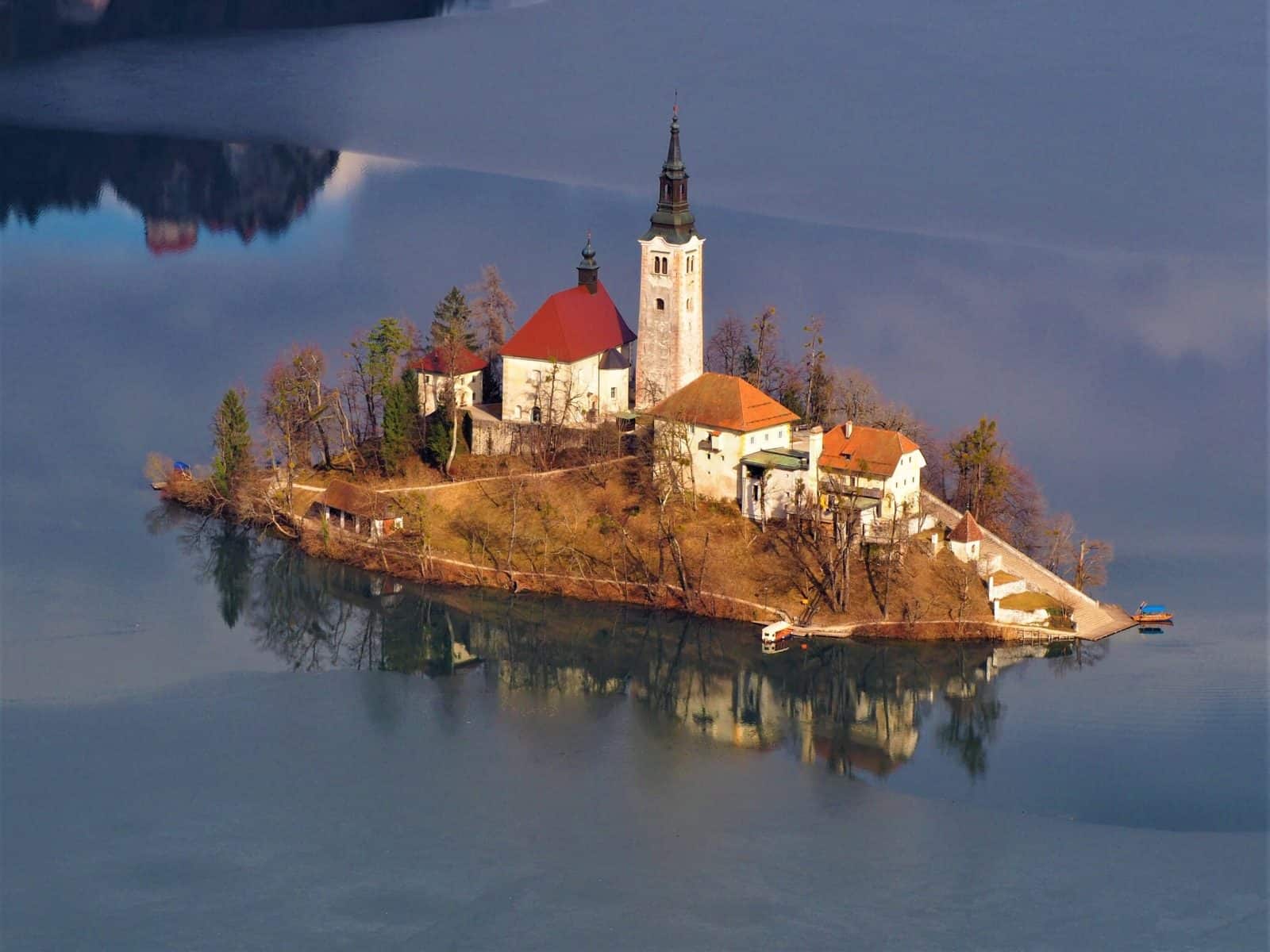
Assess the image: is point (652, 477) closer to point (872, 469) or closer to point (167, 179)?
point (872, 469)

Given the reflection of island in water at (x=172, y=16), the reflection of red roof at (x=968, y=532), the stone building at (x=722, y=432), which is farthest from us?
the reflection of island in water at (x=172, y=16)

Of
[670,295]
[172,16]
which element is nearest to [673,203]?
[670,295]

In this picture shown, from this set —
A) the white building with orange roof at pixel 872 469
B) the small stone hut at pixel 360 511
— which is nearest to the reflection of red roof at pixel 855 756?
the white building with orange roof at pixel 872 469

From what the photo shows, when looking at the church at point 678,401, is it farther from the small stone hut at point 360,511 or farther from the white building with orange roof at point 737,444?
the small stone hut at point 360,511

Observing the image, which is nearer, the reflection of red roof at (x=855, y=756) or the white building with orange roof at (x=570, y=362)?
the reflection of red roof at (x=855, y=756)

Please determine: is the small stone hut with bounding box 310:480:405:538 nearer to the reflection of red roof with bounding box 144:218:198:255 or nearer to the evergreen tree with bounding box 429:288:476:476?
the evergreen tree with bounding box 429:288:476:476

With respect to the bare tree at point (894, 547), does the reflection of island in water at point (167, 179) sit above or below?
above

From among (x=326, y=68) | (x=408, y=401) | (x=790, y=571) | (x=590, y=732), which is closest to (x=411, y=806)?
(x=590, y=732)

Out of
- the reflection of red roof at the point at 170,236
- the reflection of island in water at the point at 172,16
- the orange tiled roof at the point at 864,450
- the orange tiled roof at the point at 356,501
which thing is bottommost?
the orange tiled roof at the point at 356,501

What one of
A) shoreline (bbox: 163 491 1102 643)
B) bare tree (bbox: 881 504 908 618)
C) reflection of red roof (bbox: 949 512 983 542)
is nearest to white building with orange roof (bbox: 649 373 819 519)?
bare tree (bbox: 881 504 908 618)
